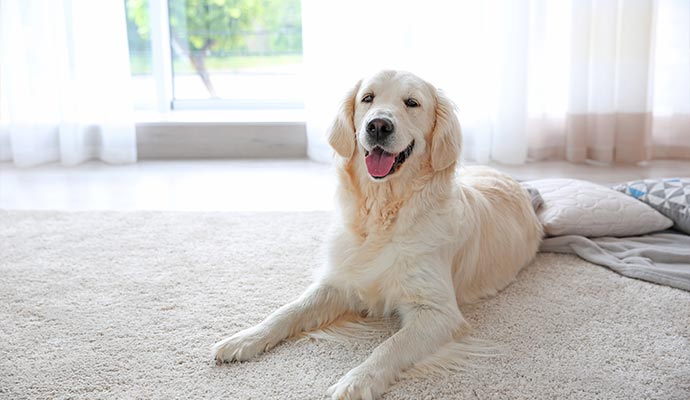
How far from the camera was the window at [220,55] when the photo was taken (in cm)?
463

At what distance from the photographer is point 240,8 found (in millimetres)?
4812

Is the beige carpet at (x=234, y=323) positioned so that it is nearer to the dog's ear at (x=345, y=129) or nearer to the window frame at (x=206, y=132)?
the dog's ear at (x=345, y=129)

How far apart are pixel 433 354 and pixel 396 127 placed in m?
0.63

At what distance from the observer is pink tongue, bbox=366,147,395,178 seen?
6.48 ft

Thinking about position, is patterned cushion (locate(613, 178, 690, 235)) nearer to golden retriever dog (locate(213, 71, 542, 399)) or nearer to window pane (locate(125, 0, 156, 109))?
golden retriever dog (locate(213, 71, 542, 399))

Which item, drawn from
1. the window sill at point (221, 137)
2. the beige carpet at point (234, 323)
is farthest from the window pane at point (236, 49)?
the beige carpet at point (234, 323)

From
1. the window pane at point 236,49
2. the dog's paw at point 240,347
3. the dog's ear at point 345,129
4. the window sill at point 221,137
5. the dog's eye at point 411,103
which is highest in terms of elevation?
the window pane at point 236,49

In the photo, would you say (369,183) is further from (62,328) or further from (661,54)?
(661,54)

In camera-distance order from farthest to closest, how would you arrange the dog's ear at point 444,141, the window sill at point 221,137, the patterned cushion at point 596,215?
the window sill at point 221,137 < the patterned cushion at point 596,215 < the dog's ear at point 444,141

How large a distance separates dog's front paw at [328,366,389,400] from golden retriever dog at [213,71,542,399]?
0.15 m

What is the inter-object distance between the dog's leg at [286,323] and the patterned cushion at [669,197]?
149 centimetres

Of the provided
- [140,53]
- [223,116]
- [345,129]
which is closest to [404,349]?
[345,129]

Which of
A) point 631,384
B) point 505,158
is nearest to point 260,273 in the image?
point 631,384

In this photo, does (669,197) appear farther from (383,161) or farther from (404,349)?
(404,349)
